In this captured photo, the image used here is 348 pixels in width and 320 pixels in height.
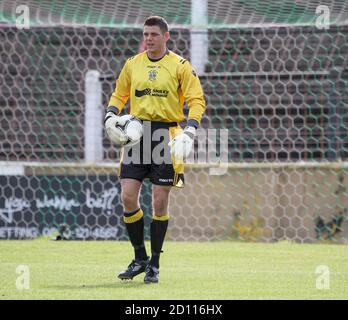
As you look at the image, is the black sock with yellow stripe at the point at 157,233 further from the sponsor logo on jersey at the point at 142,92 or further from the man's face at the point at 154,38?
the man's face at the point at 154,38

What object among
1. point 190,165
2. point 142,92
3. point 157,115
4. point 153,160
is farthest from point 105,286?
point 190,165

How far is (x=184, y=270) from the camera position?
7.18 metres

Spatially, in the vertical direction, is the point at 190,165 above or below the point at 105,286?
above

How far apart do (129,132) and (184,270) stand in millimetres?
1216

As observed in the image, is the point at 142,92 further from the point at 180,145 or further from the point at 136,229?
the point at 136,229

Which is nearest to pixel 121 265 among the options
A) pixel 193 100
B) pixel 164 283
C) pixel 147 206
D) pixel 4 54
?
pixel 164 283

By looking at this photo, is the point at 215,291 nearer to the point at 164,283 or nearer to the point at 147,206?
the point at 164,283

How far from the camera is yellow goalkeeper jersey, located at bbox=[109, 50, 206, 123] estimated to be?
6648mm

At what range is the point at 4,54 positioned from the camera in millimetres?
12016

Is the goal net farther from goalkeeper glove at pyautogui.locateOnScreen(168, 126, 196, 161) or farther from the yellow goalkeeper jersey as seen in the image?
goalkeeper glove at pyautogui.locateOnScreen(168, 126, 196, 161)

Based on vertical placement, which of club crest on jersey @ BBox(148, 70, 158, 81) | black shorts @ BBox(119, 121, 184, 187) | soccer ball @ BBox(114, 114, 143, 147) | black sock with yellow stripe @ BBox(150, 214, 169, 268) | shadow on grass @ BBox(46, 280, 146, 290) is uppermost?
club crest on jersey @ BBox(148, 70, 158, 81)

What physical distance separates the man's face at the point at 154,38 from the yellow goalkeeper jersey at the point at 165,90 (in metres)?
0.09

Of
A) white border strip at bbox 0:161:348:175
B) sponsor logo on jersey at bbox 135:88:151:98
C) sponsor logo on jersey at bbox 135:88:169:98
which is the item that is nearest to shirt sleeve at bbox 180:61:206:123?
sponsor logo on jersey at bbox 135:88:169:98

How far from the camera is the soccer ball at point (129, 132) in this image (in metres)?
6.58
